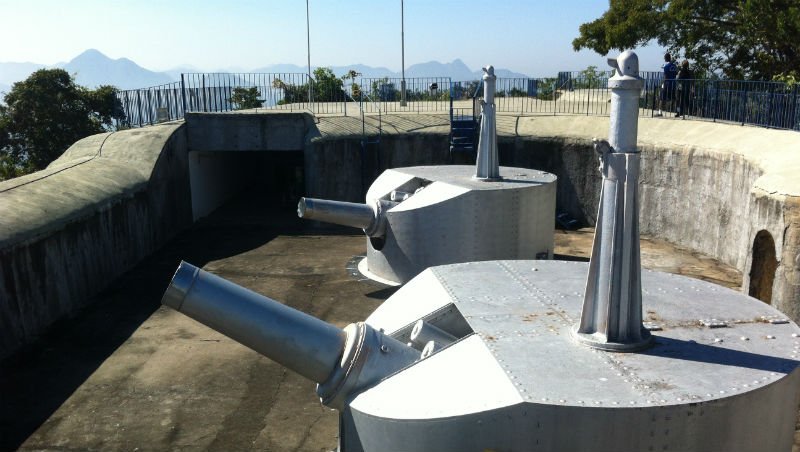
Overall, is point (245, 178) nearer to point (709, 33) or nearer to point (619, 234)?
point (709, 33)

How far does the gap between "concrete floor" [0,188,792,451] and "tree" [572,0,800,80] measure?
7656mm

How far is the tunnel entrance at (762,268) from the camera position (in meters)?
9.27

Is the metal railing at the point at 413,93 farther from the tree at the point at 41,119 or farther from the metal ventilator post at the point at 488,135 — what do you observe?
the tree at the point at 41,119

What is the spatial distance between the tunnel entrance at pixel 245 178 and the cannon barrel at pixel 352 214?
6.91 metres

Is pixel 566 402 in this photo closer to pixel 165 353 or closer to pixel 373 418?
pixel 373 418

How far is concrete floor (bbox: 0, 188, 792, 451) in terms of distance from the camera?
7.11 metres

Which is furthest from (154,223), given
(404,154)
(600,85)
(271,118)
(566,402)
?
(600,85)

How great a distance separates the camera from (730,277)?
468 inches

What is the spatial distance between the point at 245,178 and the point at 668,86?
12396 millimetres

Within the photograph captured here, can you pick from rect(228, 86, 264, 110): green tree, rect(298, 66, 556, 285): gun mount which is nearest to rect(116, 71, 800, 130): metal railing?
rect(228, 86, 264, 110): green tree

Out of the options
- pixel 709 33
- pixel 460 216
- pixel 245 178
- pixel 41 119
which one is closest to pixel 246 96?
pixel 245 178

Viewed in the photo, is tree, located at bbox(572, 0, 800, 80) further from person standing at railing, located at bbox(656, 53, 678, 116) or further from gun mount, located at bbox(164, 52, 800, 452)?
gun mount, located at bbox(164, 52, 800, 452)

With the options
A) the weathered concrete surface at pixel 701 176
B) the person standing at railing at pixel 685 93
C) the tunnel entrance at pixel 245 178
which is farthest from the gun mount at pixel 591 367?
the tunnel entrance at pixel 245 178

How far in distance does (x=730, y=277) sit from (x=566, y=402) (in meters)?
8.83
